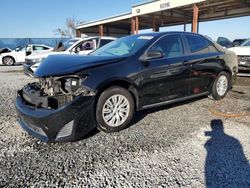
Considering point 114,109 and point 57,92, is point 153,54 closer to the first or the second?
point 114,109

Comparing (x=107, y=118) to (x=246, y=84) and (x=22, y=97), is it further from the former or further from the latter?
(x=246, y=84)

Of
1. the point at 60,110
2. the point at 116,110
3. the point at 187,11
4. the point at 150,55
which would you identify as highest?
the point at 187,11

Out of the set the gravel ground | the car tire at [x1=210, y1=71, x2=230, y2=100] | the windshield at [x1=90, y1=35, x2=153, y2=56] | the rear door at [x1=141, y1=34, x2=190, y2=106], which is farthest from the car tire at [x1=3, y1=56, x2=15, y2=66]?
the car tire at [x1=210, y1=71, x2=230, y2=100]

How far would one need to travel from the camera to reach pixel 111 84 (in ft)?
11.6

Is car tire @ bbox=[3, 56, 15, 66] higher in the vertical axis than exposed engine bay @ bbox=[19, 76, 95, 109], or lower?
higher

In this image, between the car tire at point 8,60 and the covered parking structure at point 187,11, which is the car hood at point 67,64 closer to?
the covered parking structure at point 187,11

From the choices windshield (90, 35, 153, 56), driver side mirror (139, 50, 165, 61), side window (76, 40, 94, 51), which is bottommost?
driver side mirror (139, 50, 165, 61)

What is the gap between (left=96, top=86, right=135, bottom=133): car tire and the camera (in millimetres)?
3400

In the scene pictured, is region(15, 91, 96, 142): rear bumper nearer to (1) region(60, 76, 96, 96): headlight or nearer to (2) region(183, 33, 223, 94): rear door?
(1) region(60, 76, 96, 96): headlight

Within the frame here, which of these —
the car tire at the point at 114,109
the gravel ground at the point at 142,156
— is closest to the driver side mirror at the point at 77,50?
the gravel ground at the point at 142,156

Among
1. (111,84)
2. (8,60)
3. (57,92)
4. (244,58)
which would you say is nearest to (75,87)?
(57,92)

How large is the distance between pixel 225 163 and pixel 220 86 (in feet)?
10.2

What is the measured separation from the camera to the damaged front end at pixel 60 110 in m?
2.97

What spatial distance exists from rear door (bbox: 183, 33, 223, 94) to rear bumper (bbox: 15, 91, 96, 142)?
245cm
